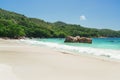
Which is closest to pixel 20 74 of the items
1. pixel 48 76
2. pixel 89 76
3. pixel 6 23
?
pixel 48 76

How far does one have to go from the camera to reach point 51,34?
139m

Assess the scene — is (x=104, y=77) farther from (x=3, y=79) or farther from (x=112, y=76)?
(x=3, y=79)

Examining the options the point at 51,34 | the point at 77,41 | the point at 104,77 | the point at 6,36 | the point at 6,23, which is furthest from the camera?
the point at 51,34

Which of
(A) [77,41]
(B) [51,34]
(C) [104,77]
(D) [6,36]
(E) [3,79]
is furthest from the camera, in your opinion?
(B) [51,34]

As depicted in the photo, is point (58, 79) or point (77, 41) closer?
point (58, 79)

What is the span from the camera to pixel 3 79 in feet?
27.0

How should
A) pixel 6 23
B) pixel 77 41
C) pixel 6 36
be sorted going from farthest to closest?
pixel 6 23, pixel 6 36, pixel 77 41

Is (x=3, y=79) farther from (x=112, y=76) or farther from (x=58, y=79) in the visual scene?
(x=112, y=76)

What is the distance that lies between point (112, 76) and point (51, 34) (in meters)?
130

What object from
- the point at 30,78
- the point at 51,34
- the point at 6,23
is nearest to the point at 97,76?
the point at 30,78

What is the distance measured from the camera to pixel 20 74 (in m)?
9.24

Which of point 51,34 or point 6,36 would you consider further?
point 51,34

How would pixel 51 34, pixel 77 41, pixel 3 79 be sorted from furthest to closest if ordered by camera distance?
pixel 51 34
pixel 77 41
pixel 3 79

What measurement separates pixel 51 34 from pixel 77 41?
7931cm
